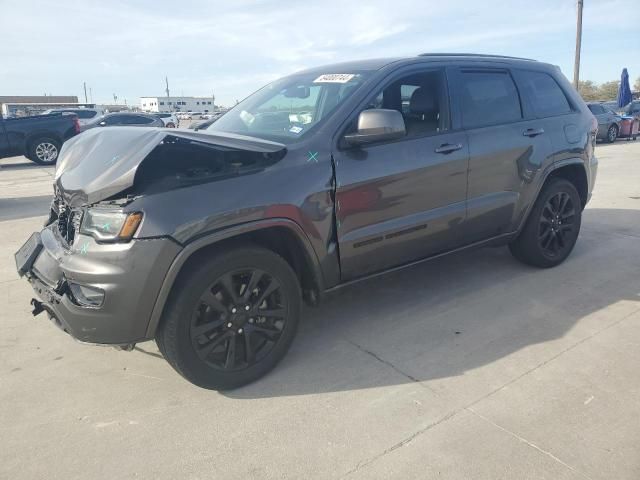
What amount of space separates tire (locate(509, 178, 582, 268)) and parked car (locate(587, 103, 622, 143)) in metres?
15.9

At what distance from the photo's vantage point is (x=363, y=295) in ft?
13.9

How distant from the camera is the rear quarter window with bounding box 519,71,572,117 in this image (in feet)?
14.4

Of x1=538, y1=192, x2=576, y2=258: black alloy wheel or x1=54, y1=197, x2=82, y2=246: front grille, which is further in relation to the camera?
x1=538, y1=192, x2=576, y2=258: black alloy wheel

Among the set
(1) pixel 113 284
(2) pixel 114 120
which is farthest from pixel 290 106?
(2) pixel 114 120

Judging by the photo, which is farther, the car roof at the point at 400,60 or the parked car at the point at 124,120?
the parked car at the point at 124,120

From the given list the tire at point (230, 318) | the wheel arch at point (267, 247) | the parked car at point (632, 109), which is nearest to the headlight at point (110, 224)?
the wheel arch at point (267, 247)

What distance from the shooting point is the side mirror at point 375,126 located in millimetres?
3014

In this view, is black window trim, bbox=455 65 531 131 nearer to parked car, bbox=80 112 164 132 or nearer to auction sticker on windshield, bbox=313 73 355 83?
auction sticker on windshield, bbox=313 73 355 83

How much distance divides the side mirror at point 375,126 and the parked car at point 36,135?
39.4ft

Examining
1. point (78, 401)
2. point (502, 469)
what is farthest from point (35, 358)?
point (502, 469)

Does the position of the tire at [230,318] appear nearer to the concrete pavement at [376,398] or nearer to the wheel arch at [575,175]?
the concrete pavement at [376,398]

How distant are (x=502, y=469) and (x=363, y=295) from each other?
211 cm

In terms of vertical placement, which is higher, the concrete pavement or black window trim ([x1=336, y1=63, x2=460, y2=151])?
black window trim ([x1=336, y1=63, x2=460, y2=151])

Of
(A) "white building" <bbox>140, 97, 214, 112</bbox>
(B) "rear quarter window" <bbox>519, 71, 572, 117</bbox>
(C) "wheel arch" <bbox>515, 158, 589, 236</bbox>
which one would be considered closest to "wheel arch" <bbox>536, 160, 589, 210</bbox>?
(C) "wheel arch" <bbox>515, 158, 589, 236</bbox>
